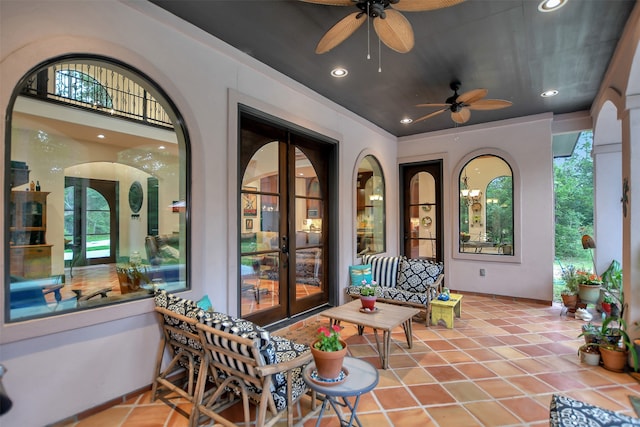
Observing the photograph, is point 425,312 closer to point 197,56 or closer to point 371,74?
point 371,74

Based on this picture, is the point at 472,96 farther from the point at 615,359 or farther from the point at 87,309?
the point at 87,309

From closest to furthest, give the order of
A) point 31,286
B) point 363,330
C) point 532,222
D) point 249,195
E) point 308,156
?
1. point 31,286
2. point 249,195
3. point 363,330
4. point 308,156
5. point 532,222

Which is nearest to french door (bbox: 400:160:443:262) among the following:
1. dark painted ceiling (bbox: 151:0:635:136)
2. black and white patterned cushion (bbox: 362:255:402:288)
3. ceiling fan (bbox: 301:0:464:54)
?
black and white patterned cushion (bbox: 362:255:402:288)

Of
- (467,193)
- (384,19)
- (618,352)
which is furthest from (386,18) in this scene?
(467,193)

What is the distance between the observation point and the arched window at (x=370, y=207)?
561 cm

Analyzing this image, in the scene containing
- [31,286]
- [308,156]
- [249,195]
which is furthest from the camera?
[308,156]

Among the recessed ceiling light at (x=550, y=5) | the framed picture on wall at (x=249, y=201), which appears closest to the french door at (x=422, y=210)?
the recessed ceiling light at (x=550, y=5)

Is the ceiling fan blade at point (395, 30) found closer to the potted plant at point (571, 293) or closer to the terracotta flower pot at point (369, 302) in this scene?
the terracotta flower pot at point (369, 302)

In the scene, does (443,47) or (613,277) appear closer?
(443,47)

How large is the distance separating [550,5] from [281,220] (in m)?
3.38

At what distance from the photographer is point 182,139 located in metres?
2.84

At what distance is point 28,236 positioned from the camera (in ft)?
7.44

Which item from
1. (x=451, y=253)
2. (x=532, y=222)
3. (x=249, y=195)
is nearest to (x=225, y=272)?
(x=249, y=195)

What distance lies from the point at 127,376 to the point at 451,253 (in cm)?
551
